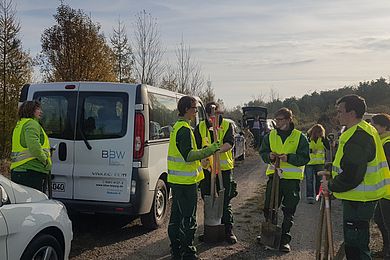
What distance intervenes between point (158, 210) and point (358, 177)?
3.82 meters

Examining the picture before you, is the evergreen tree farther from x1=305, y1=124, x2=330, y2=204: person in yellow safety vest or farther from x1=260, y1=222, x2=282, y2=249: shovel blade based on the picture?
x1=260, y1=222, x2=282, y2=249: shovel blade

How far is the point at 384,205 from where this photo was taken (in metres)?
5.45

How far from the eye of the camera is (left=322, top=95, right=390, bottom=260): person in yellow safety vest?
3.89 meters

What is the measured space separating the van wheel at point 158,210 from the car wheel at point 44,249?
8.25 ft

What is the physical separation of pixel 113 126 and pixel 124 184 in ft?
2.77

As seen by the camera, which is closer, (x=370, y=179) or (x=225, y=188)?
(x=370, y=179)

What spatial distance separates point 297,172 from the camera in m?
5.93

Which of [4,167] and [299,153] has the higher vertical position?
[299,153]

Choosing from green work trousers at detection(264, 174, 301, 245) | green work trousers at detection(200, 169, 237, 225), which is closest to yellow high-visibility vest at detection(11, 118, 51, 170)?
green work trousers at detection(200, 169, 237, 225)

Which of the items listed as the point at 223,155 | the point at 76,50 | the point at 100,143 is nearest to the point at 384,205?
the point at 223,155

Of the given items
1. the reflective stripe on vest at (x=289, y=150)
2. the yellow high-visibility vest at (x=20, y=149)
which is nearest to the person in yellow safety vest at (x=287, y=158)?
the reflective stripe on vest at (x=289, y=150)

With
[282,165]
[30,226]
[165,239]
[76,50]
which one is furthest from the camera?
[76,50]

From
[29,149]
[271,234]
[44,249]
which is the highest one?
[29,149]

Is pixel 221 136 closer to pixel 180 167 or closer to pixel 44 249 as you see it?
pixel 180 167
